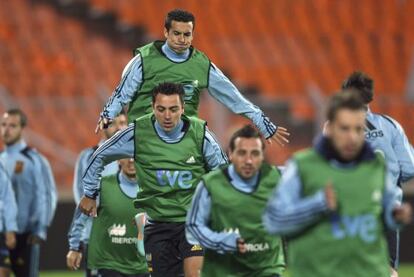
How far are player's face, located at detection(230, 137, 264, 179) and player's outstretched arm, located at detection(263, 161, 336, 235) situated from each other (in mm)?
990

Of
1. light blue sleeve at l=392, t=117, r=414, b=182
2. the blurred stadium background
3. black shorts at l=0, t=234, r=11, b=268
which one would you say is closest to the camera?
light blue sleeve at l=392, t=117, r=414, b=182

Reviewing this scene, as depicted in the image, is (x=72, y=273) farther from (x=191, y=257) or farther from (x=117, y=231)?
(x=191, y=257)

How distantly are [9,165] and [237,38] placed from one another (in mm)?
9019

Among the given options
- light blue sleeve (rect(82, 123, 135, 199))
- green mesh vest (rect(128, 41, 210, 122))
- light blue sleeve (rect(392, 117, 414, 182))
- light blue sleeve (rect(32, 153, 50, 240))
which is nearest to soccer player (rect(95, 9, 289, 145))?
green mesh vest (rect(128, 41, 210, 122))

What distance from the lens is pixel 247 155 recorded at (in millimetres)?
7750

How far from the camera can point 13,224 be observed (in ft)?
39.5

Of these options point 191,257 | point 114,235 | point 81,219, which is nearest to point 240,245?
point 191,257

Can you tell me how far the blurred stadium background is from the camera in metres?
17.7

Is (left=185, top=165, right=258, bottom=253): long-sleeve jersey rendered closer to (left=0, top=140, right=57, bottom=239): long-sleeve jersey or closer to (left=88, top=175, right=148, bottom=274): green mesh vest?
(left=88, top=175, right=148, bottom=274): green mesh vest

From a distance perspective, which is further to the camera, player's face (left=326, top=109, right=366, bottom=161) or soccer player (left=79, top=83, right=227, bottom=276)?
soccer player (left=79, top=83, right=227, bottom=276)

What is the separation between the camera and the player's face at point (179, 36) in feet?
32.2

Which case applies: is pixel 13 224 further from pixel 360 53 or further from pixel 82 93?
pixel 360 53

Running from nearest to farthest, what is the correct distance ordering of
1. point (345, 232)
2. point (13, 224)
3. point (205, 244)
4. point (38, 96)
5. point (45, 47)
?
point (345, 232), point (205, 244), point (13, 224), point (38, 96), point (45, 47)

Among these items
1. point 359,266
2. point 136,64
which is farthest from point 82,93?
point 359,266
